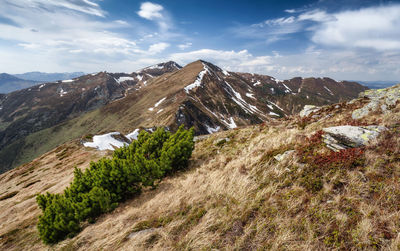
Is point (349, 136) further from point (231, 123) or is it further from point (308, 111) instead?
point (231, 123)

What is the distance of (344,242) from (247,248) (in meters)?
2.37

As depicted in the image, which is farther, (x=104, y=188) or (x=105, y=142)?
(x=105, y=142)

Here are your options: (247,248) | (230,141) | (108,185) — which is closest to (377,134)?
(247,248)

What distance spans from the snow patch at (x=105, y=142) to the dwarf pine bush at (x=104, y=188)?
133 feet

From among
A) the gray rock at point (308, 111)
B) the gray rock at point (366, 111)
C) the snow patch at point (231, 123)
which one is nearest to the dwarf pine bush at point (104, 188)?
the gray rock at point (366, 111)

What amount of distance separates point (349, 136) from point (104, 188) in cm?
1359

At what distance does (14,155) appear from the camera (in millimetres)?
186250

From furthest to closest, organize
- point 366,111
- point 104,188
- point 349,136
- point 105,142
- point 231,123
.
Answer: point 231,123
point 105,142
point 366,111
point 104,188
point 349,136

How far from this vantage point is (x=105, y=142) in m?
52.2

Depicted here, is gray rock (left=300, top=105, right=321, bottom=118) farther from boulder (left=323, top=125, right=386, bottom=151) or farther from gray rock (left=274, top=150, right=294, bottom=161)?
gray rock (left=274, top=150, right=294, bottom=161)

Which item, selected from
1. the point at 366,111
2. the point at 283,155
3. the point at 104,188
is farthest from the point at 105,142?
the point at 366,111

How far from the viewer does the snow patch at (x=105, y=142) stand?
49156 millimetres

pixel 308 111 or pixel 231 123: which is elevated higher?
pixel 308 111

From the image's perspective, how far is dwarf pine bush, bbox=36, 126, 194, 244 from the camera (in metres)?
9.32
